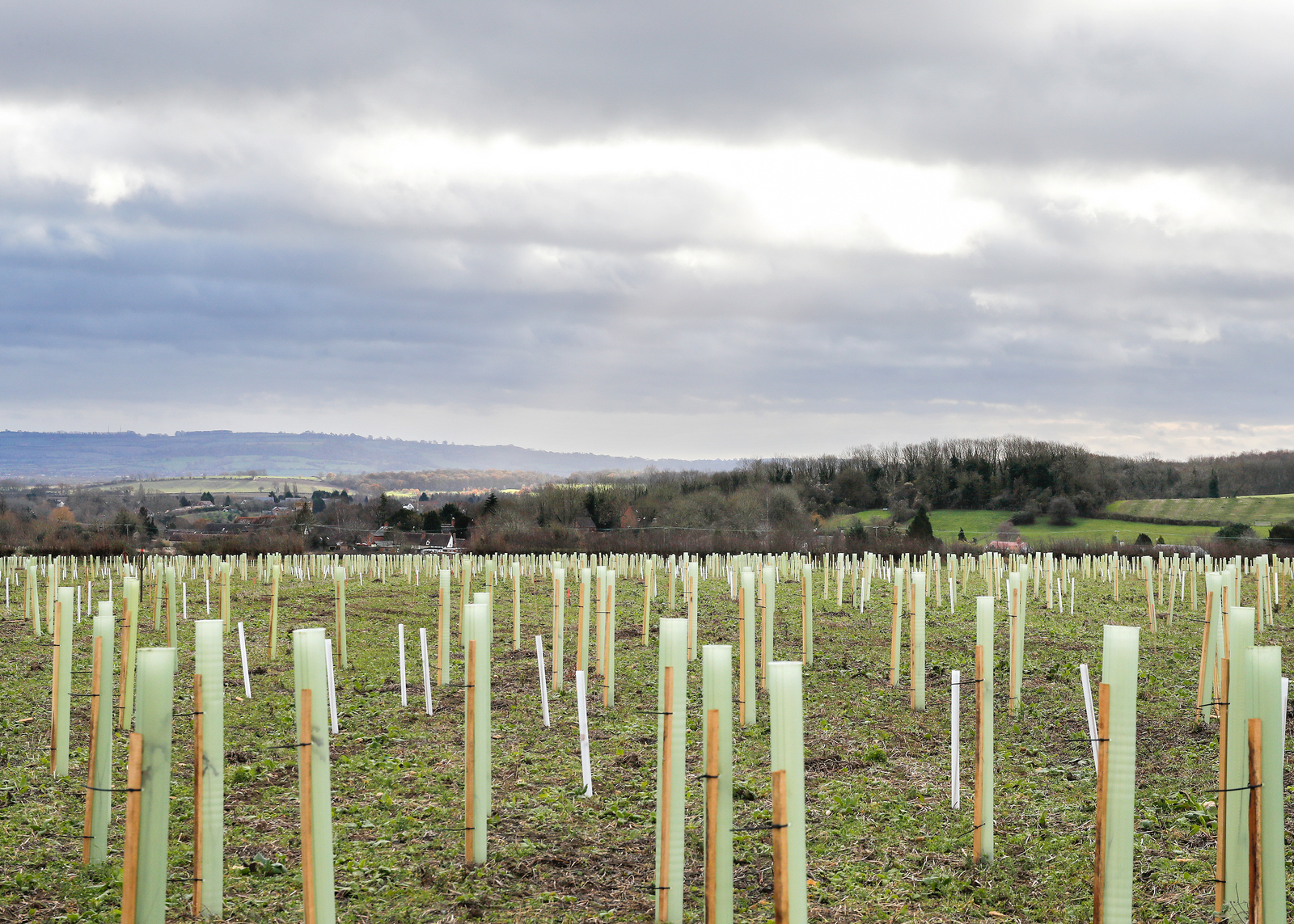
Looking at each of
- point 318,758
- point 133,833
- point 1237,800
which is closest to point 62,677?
point 133,833

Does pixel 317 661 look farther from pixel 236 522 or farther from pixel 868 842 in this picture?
pixel 236 522

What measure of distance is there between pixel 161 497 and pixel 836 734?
294 feet

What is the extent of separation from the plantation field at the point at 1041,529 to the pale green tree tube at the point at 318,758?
56827 millimetres

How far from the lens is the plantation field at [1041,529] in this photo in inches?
2447

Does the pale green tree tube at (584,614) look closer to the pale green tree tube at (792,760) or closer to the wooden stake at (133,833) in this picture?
the wooden stake at (133,833)

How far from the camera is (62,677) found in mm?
8086

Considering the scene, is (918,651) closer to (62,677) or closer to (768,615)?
(768,615)

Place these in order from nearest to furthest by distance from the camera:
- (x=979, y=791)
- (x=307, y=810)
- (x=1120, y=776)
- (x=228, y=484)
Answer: (x=1120, y=776)
(x=307, y=810)
(x=979, y=791)
(x=228, y=484)

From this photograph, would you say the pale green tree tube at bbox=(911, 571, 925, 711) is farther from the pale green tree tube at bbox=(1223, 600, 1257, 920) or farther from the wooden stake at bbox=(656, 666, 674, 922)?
the wooden stake at bbox=(656, 666, 674, 922)

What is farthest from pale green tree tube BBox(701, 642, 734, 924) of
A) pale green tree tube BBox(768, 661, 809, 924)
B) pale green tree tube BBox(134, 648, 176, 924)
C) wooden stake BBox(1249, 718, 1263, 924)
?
pale green tree tube BBox(134, 648, 176, 924)

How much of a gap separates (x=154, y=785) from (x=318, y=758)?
781mm

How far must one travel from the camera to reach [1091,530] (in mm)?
67812

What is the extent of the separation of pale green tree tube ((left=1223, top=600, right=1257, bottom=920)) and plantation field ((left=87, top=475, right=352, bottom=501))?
4176 inches

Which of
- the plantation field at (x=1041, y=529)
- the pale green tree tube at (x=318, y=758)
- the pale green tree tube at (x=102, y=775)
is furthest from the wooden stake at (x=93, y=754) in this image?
the plantation field at (x=1041, y=529)
